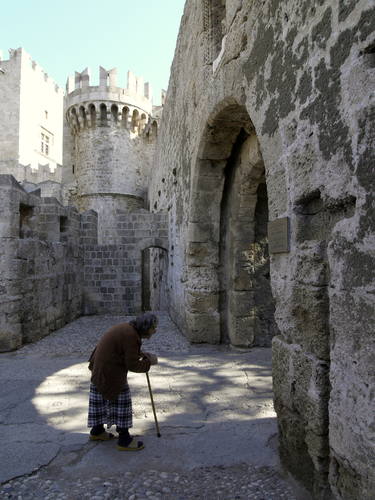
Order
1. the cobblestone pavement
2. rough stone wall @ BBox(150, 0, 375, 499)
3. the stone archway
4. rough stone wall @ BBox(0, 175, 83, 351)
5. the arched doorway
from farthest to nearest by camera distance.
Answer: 1. the arched doorway
2. rough stone wall @ BBox(0, 175, 83, 351)
3. the stone archway
4. the cobblestone pavement
5. rough stone wall @ BBox(150, 0, 375, 499)

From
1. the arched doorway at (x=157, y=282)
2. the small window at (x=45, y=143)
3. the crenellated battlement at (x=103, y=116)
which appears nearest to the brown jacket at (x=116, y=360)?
the arched doorway at (x=157, y=282)

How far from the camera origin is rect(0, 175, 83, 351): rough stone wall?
18.3 feet

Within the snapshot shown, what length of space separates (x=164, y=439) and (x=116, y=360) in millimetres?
720

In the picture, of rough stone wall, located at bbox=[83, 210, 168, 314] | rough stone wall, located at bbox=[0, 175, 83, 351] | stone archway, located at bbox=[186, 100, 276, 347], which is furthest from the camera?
rough stone wall, located at bbox=[83, 210, 168, 314]

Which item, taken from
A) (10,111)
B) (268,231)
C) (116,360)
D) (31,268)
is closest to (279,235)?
(268,231)

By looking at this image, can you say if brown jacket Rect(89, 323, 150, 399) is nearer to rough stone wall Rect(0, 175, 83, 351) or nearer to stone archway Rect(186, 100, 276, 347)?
stone archway Rect(186, 100, 276, 347)

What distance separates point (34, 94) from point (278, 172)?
29129mm

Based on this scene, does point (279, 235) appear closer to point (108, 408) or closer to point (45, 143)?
point (108, 408)

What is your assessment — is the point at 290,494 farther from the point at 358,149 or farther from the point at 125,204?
the point at 125,204

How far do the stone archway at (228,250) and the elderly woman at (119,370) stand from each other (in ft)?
9.49

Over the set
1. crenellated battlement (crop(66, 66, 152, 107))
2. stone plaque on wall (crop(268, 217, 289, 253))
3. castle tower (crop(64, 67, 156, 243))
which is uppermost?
crenellated battlement (crop(66, 66, 152, 107))

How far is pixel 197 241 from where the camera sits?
18.5 feet

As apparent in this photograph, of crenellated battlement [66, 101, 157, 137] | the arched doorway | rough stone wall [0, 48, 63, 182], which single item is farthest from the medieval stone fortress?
rough stone wall [0, 48, 63, 182]

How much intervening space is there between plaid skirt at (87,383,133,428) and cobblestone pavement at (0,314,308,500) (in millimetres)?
172
